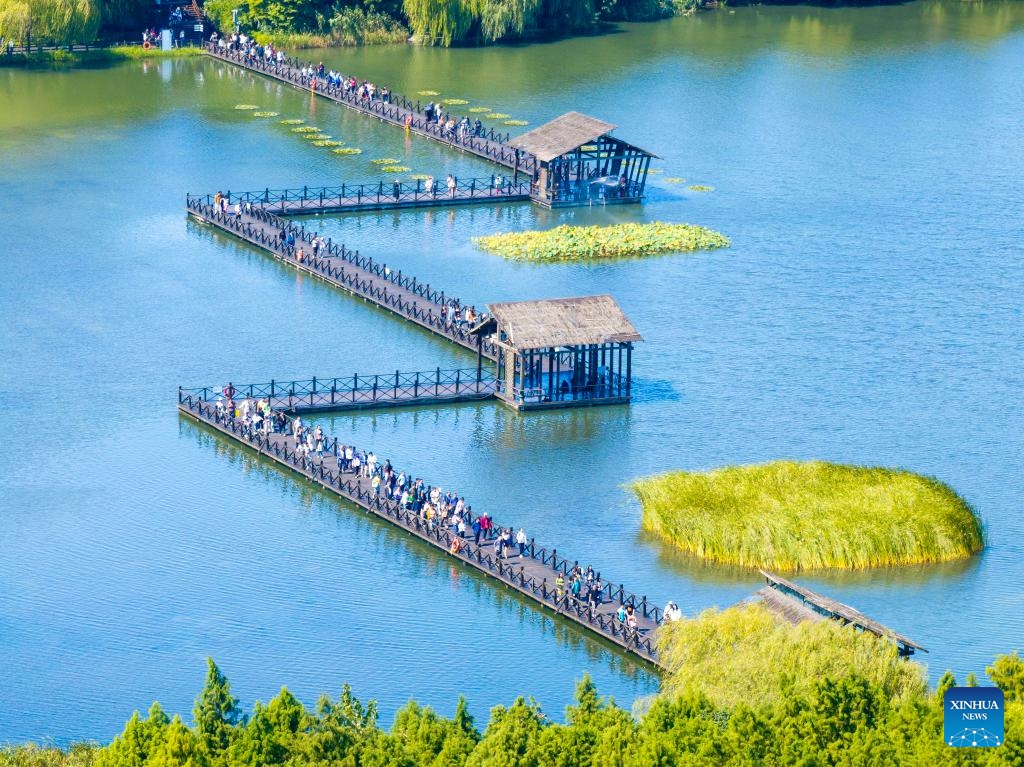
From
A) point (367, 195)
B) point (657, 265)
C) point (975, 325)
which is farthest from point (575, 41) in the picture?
→ point (975, 325)

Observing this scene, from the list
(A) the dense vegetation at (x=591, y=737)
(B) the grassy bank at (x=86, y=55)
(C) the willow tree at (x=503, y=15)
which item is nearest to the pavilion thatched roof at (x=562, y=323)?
(A) the dense vegetation at (x=591, y=737)

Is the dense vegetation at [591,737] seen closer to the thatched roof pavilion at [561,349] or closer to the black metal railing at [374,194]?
the thatched roof pavilion at [561,349]

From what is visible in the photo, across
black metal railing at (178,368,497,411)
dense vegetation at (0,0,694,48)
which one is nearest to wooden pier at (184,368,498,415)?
black metal railing at (178,368,497,411)

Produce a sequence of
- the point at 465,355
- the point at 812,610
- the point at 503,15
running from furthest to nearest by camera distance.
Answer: the point at 503,15
the point at 465,355
the point at 812,610

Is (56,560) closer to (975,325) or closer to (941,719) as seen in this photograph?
(941,719)

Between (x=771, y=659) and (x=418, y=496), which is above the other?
(x=771, y=659)

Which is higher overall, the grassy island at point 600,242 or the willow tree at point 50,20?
the willow tree at point 50,20

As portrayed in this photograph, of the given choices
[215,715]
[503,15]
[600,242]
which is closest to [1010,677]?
[215,715]

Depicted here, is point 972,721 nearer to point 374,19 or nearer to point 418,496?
point 418,496
